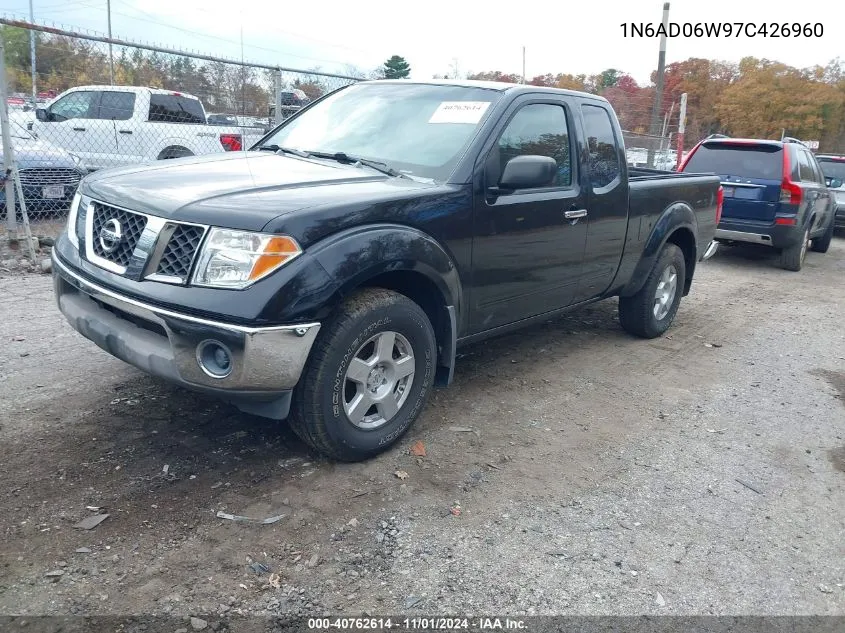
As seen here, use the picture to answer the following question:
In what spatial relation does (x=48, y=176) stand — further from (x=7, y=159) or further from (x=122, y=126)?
(x=122, y=126)

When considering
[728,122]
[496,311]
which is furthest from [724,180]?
[728,122]

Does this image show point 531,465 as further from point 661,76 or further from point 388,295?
point 661,76

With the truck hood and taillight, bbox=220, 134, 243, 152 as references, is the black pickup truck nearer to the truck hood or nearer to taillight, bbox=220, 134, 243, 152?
the truck hood

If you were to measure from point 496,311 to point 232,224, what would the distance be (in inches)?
69.9

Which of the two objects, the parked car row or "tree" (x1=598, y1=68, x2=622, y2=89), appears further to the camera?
"tree" (x1=598, y1=68, x2=622, y2=89)

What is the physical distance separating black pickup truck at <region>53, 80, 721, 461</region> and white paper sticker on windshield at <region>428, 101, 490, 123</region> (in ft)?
0.04

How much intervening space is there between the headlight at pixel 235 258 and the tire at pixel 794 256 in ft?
30.0

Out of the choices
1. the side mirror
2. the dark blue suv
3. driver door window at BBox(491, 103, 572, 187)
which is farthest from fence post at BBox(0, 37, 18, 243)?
the dark blue suv

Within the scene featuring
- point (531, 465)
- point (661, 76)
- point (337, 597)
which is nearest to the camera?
point (337, 597)

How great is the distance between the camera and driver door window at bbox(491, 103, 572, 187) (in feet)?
13.0

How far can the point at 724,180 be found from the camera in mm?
9922

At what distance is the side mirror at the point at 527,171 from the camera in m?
3.71

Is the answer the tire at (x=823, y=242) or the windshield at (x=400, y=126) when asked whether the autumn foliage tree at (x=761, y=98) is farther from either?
the windshield at (x=400, y=126)

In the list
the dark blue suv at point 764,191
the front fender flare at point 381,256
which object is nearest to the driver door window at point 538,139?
the front fender flare at point 381,256
